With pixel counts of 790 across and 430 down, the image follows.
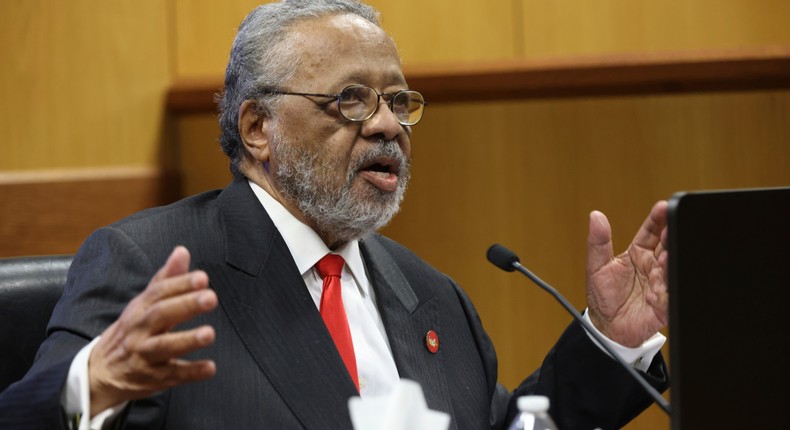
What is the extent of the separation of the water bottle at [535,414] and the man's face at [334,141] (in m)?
0.55

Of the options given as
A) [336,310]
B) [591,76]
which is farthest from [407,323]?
[591,76]

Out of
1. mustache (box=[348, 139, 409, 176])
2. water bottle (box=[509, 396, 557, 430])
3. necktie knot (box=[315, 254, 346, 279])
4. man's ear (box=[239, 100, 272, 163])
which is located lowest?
water bottle (box=[509, 396, 557, 430])

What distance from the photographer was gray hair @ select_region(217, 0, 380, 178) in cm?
168

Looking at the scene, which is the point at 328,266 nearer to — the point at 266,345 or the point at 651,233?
the point at 266,345

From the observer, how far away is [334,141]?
1.66 meters

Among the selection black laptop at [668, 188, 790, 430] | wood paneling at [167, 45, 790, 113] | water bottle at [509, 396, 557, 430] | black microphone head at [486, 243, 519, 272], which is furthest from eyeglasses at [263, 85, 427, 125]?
wood paneling at [167, 45, 790, 113]

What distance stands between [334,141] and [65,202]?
3.59 ft

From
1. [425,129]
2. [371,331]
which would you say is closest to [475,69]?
[425,129]

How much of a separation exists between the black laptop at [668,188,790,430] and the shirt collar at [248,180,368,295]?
2.45 feet

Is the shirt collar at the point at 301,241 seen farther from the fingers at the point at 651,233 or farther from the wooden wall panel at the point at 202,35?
the wooden wall panel at the point at 202,35

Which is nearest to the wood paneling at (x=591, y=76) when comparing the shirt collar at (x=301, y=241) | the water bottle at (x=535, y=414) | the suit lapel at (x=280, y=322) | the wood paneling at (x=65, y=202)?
the wood paneling at (x=65, y=202)

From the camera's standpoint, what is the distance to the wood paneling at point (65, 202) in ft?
7.86

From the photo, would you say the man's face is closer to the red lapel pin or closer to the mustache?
the mustache

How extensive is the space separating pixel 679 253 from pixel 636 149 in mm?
1843
